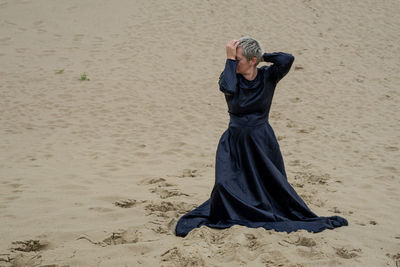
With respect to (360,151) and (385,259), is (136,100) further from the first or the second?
(385,259)

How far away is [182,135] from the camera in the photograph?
7.98 meters

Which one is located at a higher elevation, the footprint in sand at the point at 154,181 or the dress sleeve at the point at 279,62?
the dress sleeve at the point at 279,62

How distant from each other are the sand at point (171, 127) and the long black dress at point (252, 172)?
20 cm

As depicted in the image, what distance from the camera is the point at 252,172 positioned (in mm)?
3965

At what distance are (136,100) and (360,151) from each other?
450cm

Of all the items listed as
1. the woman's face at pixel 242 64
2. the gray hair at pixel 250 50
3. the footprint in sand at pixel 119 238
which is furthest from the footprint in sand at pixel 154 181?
the gray hair at pixel 250 50

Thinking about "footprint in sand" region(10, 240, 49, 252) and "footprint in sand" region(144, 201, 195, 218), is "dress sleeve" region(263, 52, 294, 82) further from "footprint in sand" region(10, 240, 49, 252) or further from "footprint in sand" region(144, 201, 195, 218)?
"footprint in sand" region(10, 240, 49, 252)

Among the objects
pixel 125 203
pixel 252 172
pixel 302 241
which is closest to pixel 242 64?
pixel 252 172

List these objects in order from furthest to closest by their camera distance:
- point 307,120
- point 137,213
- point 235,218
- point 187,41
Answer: point 187,41, point 307,120, point 137,213, point 235,218

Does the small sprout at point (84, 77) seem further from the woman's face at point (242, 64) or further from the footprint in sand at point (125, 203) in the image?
the woman's face at point (242, 64)

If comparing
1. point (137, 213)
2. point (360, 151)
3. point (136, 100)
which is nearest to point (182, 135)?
point (136, 100)

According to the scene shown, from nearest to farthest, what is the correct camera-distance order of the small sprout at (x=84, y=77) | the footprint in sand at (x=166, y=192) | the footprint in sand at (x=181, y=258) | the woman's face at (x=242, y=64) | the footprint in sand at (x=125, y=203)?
the footprint in sand at (x=181, y=258) < the woman's face at (x=242, y=64) < the footprint in sand at (x=125, y=203) < the footprint in sand at (x=166, y=192) < the small sprout at (x=84, y=77)

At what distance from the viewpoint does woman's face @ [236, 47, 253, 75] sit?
3840 millimetres

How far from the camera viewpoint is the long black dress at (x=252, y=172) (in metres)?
3.88
